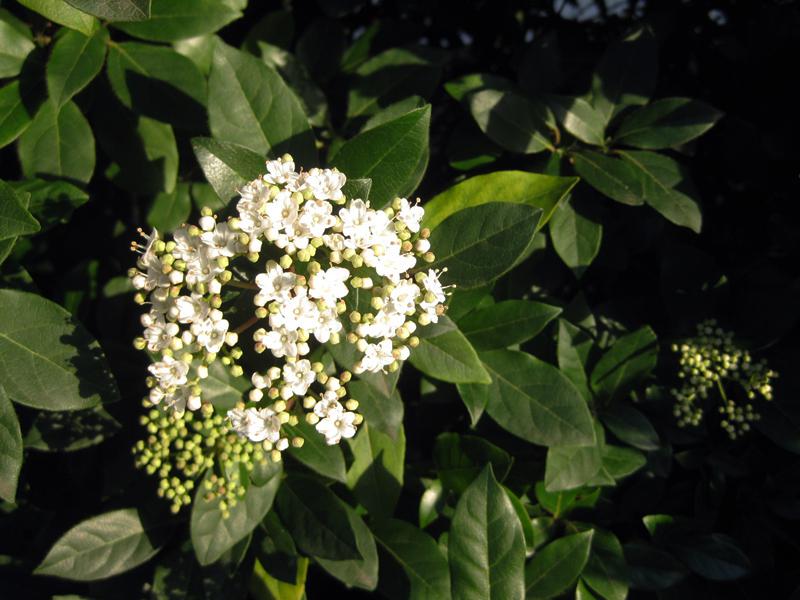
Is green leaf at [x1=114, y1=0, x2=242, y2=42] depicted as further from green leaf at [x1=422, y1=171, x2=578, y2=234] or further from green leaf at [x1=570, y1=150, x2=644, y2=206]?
green leaf at [x1=570, y1=150, x2=644, y2=206]

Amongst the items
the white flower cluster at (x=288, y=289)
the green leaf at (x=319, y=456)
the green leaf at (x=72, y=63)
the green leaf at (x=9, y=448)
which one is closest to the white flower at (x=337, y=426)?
the white flower cluster at (x=288, y=289)

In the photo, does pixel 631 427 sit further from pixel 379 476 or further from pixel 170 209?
pixel 170 209

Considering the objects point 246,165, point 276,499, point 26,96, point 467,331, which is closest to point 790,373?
point 467,331

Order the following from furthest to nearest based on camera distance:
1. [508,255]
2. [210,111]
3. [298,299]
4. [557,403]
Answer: [557,403]
[210,111]
[508,255]
[298,299]

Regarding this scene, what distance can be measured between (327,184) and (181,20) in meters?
1.02

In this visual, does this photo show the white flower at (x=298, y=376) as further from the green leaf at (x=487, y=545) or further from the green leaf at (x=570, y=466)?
the green leaf at (x=570, y=466)

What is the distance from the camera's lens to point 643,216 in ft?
8.70

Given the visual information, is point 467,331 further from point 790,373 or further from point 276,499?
point 790,373

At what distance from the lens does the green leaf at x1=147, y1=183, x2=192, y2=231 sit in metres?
2.64

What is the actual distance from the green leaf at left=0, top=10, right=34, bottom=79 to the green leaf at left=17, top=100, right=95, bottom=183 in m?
0.14

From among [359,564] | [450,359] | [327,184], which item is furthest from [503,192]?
[359,564]

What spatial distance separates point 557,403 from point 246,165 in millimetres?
1207

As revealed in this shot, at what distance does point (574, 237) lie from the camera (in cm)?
238

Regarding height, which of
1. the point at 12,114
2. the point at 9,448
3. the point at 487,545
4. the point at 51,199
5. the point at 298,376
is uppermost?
the point at 12,114
